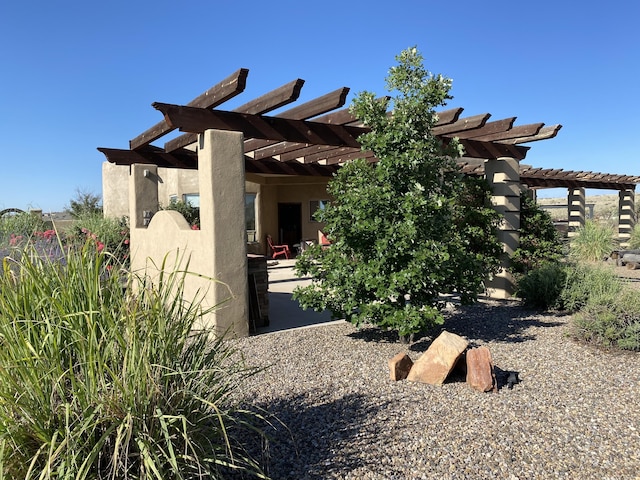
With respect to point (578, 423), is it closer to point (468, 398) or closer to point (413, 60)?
point (468, 398)

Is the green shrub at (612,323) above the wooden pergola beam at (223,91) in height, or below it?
below

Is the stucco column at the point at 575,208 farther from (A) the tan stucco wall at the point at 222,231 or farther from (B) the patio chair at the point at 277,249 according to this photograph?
(A) the tan stucco wall at the point at 222,231

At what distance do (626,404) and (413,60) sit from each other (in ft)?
13.1

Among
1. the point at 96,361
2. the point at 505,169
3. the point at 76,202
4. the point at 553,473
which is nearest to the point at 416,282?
the point at 553,473

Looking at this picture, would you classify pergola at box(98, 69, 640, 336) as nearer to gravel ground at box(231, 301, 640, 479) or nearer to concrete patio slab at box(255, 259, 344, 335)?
concrete patio slab at box(255, 259, 344, 335)

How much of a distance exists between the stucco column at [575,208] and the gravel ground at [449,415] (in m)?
14.6

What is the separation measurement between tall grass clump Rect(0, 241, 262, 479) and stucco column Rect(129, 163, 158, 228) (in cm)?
657

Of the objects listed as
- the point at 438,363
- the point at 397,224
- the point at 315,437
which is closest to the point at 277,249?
the point at 397,224

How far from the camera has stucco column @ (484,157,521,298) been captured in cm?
863

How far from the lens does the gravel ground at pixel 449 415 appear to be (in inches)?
113

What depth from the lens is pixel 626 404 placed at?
382cm

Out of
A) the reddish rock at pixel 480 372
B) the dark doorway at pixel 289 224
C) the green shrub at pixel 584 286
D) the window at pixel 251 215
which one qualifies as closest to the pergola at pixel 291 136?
the green shrub at pixel 584 286

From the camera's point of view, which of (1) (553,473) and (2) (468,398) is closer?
(1) (553,473)

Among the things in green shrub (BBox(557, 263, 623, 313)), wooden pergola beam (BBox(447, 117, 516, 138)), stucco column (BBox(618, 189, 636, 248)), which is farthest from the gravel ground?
stucco column (BBox(618, 189, 636, 248))
